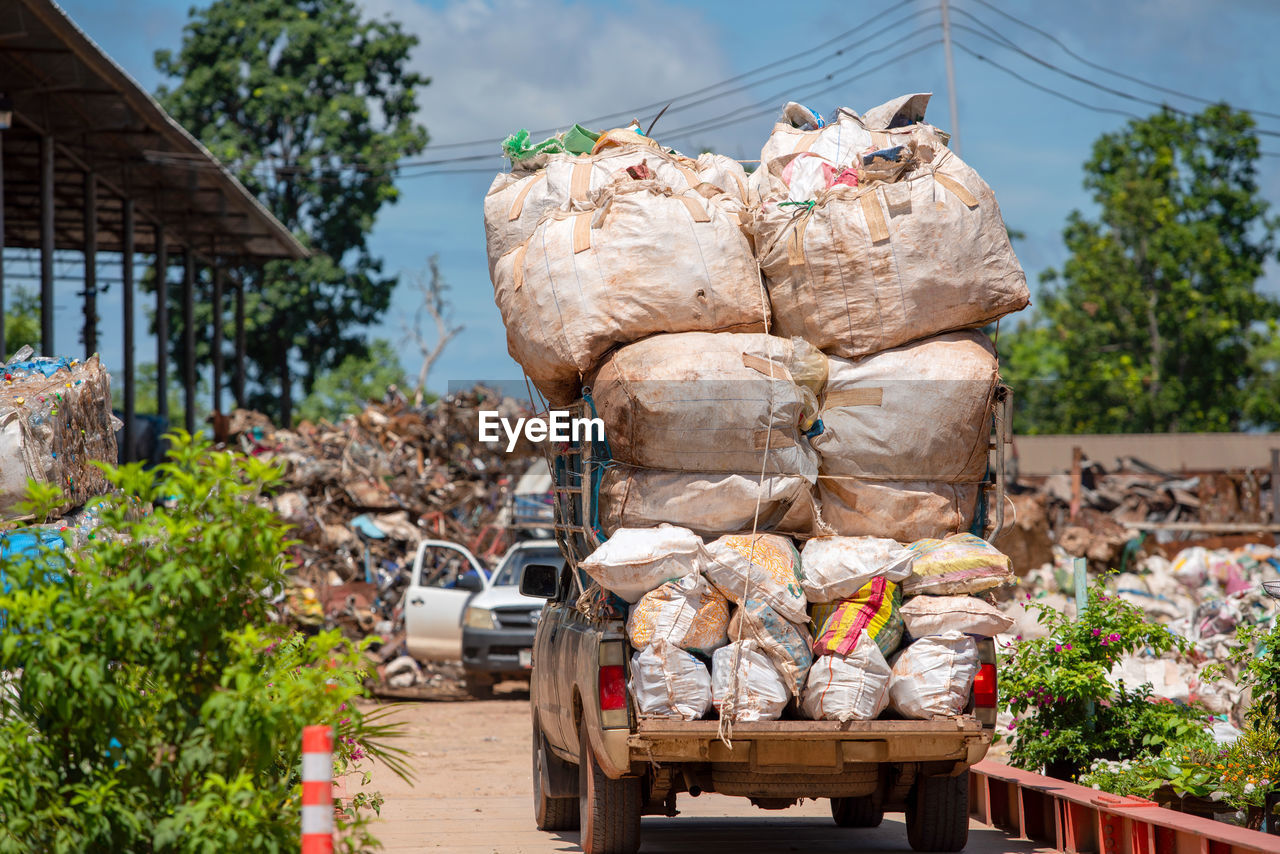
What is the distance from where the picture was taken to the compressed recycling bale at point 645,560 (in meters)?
6.98

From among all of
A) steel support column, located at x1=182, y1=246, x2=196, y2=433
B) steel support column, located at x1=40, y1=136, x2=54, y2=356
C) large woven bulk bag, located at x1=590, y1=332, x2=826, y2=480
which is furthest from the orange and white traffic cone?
steel support column, located at x1=182, y1=246, x2=196, y2=433

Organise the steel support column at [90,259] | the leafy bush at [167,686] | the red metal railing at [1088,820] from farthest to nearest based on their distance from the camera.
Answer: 1. the steel support column at [90,259]
2. the red metal railing at [1088,820]
3. the leafy bush at [167,686]

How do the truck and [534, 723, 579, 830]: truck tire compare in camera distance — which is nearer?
the truck

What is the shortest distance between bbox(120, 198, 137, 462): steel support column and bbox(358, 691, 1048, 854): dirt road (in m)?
18.0

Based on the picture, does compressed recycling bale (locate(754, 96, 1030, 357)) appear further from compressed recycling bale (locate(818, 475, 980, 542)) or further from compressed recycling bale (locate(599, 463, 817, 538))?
compressed recycling bale (locate(599, 463, 817, 538))

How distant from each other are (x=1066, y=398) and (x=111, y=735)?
5656 cm

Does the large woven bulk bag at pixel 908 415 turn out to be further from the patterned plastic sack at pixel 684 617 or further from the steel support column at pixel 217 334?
the steel support column at pixel 217 334

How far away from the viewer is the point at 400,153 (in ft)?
149

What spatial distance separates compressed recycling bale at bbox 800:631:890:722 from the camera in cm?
693

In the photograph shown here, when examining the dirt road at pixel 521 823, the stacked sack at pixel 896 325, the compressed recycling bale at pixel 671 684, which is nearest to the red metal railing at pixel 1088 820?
the dirt road at pixel 521 823

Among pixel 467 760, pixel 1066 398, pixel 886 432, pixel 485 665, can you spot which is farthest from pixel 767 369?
pixel 1066 398

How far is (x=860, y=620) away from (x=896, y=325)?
1.55 m

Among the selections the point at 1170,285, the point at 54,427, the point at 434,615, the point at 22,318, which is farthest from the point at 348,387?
the point at 54,427

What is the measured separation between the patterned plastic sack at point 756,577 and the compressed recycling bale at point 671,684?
1.29 feet
